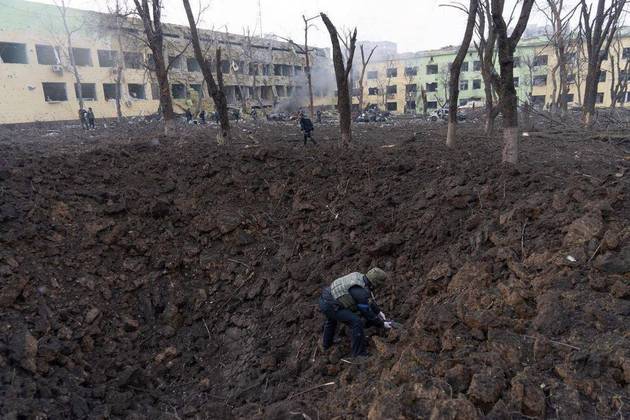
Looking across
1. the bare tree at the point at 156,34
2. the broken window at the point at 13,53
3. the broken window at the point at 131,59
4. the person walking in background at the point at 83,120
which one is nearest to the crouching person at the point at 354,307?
the bare tree at the point at 156,34

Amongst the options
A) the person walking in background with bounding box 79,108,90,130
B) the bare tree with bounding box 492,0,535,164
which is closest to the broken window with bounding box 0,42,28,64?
the person walking in background with bounding box 79,108,90,130

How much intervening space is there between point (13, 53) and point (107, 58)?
6.35 metres

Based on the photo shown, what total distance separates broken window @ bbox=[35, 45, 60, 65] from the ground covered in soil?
24.6 meters

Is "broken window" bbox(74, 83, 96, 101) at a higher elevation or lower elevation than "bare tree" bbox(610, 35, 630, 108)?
higher

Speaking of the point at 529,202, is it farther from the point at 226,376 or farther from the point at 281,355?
the point at 226,376

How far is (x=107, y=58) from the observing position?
107 ft

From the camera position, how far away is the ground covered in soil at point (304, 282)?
3.20 meters

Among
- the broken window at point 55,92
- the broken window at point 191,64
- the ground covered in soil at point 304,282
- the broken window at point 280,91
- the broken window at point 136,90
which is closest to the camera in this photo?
the ground covered in soil at point 304,282

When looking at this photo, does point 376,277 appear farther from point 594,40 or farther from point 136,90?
point 136,90

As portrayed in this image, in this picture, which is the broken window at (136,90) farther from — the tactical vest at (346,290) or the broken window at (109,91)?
the tactical vest at (346,290)

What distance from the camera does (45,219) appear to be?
695 cm

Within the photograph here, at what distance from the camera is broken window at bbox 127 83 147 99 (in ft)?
113

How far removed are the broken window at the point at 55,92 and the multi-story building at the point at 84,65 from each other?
0.06m

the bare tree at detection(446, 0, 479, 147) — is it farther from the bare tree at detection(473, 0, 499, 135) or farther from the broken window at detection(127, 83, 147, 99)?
the broken window at detection(127, 83, 147, 99)
